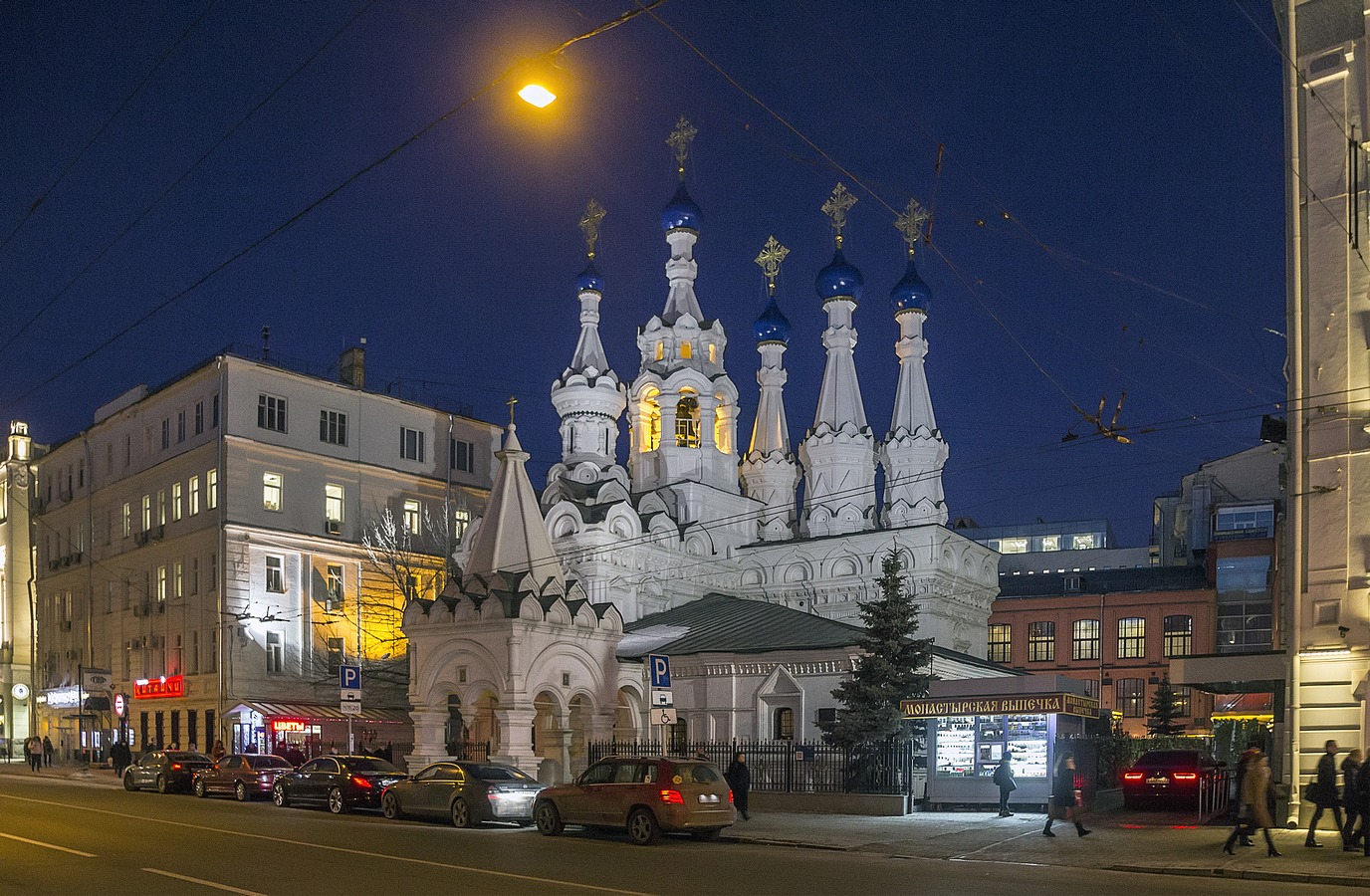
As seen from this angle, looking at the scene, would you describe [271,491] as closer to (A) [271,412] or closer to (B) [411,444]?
(A) [271,412]

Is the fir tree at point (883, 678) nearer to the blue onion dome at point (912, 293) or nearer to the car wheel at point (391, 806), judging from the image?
the car wheel at point (391, 806)

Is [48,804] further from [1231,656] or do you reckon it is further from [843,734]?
[1231,656]

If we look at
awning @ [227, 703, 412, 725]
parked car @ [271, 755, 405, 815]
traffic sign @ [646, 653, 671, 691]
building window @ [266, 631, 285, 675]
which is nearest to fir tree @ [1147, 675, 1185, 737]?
awning @ [227, 703, 412, 725]

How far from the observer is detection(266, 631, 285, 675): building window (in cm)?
4831

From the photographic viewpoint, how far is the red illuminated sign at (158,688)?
161 ft

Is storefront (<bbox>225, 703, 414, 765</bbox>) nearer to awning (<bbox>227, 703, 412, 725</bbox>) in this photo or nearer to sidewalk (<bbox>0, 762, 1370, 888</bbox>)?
awning (<bbox>227, 703, 412, 725</bbox>)

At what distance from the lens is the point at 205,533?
48781mm

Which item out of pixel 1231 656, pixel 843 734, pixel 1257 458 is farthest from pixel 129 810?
pixel 1257 458

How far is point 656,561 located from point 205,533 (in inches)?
643

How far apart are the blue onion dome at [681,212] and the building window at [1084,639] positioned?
28767mm

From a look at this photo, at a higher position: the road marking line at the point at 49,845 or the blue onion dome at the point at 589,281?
the blue onion dome at the point at 589,281

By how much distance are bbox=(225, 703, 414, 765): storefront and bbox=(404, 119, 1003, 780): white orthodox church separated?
5440mm

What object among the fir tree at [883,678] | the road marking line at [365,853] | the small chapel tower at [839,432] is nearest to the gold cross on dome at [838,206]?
the small chapel tower at [839,432]

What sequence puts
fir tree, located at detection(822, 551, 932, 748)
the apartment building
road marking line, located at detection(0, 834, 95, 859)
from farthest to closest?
the apartment building < fir tree, located at detection(822, 551, 932, 748) < road marking line, located at detection(0, 834, 95, 859)
